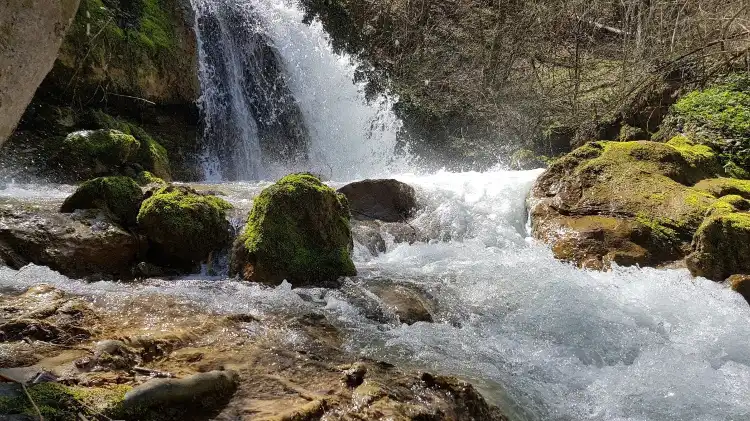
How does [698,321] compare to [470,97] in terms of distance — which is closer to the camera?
[698,321]

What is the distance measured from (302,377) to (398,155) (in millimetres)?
11931

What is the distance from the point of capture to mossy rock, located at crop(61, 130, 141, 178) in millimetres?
8258

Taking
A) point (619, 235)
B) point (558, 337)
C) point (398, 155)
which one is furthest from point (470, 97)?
point (558, 337)

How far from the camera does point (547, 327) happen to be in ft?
14.8

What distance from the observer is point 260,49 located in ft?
46.3

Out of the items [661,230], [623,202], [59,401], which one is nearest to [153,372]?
[59,401]

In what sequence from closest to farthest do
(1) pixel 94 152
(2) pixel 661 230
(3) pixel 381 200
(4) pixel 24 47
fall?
(4) pixel 24 47 < (2) pixel 661 230 < (3) pixel 381 200 < (1) pixel 94 152

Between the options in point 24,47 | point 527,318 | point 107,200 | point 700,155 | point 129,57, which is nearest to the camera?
point 24,47

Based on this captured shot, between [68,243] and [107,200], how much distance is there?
81cm

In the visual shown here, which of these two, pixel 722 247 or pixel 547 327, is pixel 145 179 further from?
pixel 722 247

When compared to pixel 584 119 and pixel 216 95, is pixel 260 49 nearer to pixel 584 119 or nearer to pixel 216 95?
pixel 216 95

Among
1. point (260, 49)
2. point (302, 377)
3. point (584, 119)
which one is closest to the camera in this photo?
point (302, 377)

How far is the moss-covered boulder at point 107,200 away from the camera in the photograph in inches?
223

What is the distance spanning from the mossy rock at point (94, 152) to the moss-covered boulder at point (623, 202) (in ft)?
21.4
